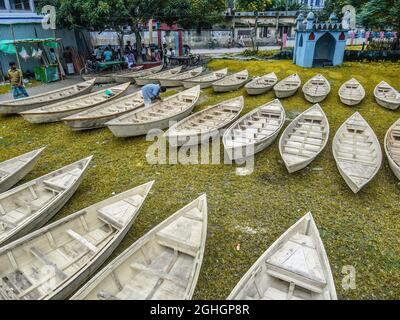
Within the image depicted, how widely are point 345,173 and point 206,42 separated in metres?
40.2

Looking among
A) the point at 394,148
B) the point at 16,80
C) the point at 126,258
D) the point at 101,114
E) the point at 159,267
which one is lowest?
the point at 159,267

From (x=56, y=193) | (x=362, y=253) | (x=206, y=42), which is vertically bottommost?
(x=362, y=253)

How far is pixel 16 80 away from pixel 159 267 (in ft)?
47.0

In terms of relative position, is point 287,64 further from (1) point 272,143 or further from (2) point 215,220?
(2) point 215,220

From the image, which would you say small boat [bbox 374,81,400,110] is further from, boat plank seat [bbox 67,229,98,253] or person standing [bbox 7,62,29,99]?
person standing [bbox 7,62,29,99]

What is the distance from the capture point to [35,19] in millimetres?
23203

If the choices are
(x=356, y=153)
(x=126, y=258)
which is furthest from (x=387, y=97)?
(x=126, y=258)

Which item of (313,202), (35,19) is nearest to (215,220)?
(313,202)

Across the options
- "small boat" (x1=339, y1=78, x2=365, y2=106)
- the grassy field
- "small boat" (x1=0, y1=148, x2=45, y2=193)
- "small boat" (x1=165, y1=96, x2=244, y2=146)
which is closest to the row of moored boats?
the grassy field

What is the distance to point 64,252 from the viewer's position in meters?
5.71

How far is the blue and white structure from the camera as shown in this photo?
21562 mm

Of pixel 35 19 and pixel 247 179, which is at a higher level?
pixel 35 19

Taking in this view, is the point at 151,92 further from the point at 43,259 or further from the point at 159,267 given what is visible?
the point at 159,267

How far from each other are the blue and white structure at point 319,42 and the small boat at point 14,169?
21.1 meters
